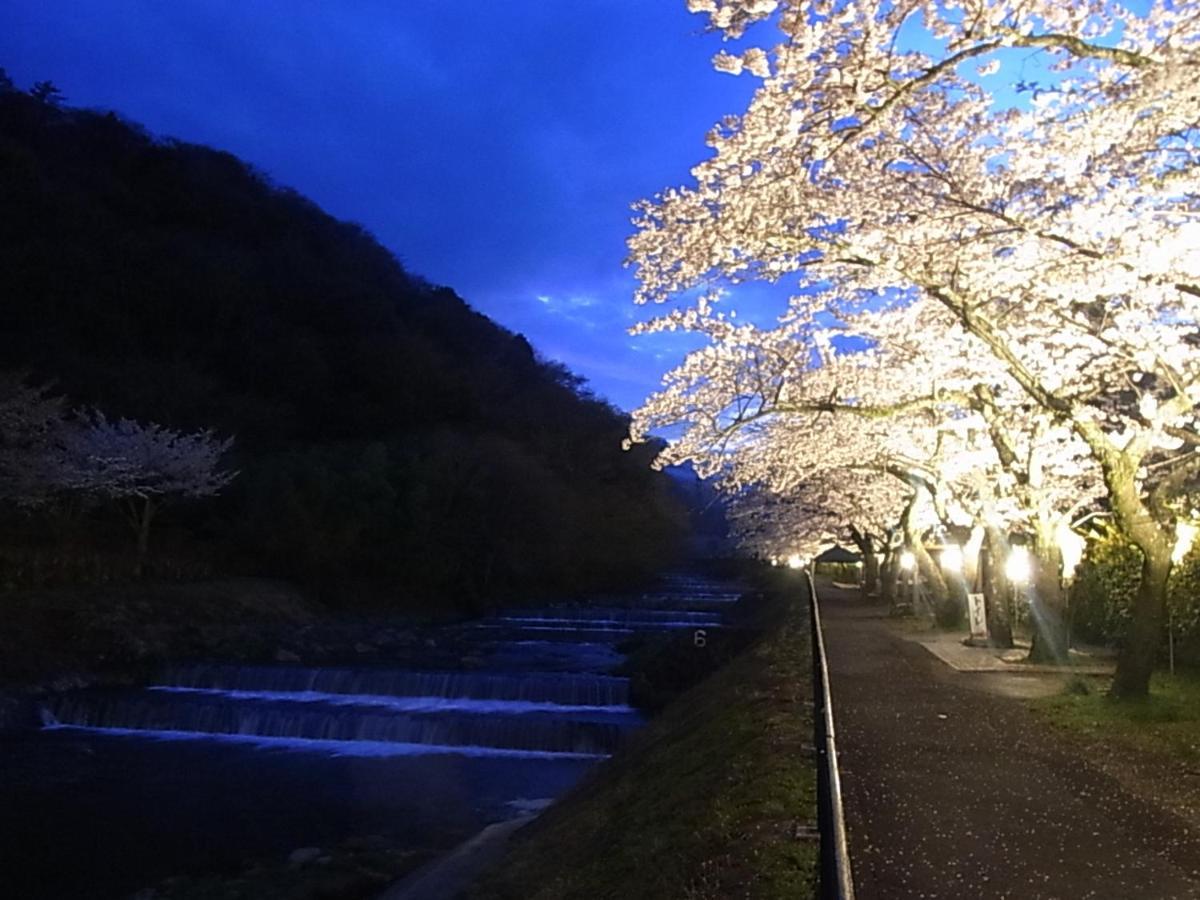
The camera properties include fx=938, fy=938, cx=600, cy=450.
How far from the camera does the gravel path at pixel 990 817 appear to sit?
506cm

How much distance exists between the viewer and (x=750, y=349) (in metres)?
14.5

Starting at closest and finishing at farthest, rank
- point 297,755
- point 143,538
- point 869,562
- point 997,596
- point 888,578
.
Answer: point 997,596 → point 297,755 → point 143,538 → point 888,578 → point 869,562

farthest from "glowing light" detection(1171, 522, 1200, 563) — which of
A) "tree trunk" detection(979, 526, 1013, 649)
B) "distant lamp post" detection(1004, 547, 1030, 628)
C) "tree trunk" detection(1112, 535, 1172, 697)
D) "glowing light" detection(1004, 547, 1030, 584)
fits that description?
"glowing light" detection(1004, 547, 1030, 584)

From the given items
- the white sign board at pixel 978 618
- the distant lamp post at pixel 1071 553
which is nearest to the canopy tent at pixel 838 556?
the distant lamp post at pixel 1071 553

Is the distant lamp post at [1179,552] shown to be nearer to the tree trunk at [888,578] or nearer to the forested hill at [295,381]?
the tree trunk at [888,578]

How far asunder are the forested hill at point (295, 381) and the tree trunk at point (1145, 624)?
28833mm

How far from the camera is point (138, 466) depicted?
1209 inches

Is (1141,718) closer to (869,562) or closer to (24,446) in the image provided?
(24,446)

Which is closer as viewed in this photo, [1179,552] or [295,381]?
[1179,552]

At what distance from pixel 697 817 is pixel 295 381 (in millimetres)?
46465

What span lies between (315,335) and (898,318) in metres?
44.9

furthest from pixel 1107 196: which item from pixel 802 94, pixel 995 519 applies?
pixel 995 519

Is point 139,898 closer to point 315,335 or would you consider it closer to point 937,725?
point 937,725

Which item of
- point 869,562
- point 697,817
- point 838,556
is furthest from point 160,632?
point 838,556
